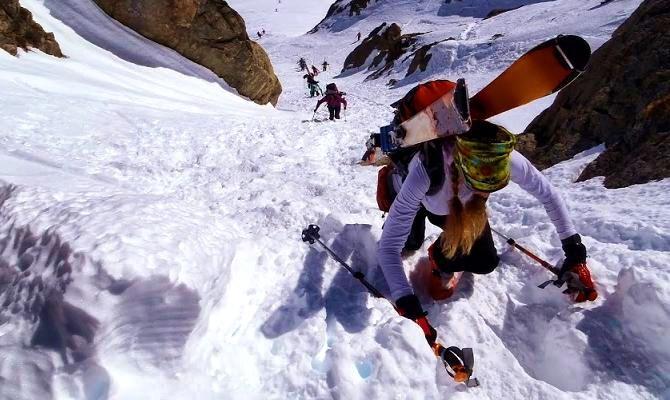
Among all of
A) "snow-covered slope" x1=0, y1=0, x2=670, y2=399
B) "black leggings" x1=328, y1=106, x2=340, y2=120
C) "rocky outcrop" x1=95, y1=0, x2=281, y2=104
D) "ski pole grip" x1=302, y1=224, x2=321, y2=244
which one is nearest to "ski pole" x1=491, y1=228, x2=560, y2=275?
"snow-covered slope" x1=0, y1=0, x2=670, y2=399

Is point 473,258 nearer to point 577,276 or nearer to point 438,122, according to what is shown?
point 577,276

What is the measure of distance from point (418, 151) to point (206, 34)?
48.4ft

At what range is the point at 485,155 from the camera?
7.36ft

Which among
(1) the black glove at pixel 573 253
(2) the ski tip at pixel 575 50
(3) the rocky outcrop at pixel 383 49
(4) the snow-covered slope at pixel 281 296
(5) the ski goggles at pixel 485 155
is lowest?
(4) the snow-covered slope at pixel 281 296

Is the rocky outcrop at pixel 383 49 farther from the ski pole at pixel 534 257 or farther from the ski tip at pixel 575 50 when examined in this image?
the ski tip at pixel 575 50

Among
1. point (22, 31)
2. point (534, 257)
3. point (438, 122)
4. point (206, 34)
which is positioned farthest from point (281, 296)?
→ point (206, 34)

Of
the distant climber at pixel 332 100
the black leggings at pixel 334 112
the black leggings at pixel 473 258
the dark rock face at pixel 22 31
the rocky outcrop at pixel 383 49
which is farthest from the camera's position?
the rocky outcrop at pixel 383 49

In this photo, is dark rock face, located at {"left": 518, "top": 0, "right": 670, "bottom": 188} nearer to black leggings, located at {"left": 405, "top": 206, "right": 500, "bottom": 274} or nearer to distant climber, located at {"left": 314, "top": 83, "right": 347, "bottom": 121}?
black leggings, located at {"left": 405, "top": 206, "right": 500, "bottom": 274}

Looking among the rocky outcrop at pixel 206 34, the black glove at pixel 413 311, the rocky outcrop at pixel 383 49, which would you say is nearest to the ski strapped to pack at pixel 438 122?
the black glove at pixel 413 311

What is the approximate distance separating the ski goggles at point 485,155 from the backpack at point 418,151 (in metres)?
0.31

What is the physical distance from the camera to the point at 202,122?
894 cm

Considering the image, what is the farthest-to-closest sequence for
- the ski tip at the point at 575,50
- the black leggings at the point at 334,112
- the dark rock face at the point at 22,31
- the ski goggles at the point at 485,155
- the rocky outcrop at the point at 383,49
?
1. the rocky outcrop at the point at 383,49
2. the black leggings at the point at 334,112
3. the dark rock face at the point at 22,31
4. the ski goggles at the point at 485,155
5. the ski tip at the point at 575,50

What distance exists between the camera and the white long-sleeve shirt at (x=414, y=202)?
2.67 m

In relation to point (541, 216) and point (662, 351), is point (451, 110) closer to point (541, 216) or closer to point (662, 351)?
point (662, 351)
